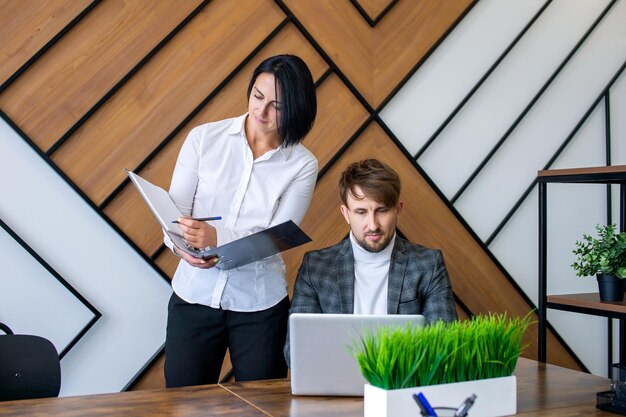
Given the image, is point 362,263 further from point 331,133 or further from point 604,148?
point 604,148

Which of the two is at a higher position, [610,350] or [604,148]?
[604,148]

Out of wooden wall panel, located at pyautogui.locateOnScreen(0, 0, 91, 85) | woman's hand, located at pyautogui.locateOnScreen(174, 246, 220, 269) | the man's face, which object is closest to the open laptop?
woman's hand, located at pyautogui.locateOnScreen(174, 246, 220, 269)

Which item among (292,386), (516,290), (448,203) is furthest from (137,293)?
(516,290)

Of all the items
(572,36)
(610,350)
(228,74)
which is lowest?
(610,350)

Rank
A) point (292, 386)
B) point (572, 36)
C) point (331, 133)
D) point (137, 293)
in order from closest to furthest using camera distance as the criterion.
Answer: point (292, 386), point (137, 293), point (331, 133), point (572, 36)

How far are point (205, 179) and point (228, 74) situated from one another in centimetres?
73

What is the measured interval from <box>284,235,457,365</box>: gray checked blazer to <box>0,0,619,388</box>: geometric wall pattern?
652mm

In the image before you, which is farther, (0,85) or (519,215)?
(519,215)

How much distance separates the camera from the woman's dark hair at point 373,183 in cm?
201

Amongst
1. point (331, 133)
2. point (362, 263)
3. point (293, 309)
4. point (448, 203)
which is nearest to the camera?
point (293, 309)

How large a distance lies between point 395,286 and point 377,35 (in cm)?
128

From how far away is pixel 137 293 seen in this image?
2.44m

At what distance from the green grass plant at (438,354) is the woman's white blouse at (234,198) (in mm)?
731

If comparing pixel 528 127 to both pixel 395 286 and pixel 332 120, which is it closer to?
pixel 332 120
